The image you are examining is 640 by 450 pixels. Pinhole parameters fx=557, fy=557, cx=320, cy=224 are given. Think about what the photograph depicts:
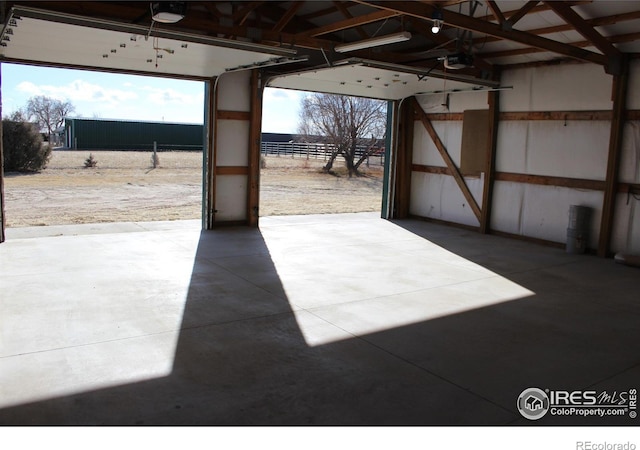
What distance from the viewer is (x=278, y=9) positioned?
9.01 meters

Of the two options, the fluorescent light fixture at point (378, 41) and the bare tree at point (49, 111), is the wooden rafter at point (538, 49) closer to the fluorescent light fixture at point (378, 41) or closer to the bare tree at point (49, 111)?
the fluorescent light fixture at point (378, 41)

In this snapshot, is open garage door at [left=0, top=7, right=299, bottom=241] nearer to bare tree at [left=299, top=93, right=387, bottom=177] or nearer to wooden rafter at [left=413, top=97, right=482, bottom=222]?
wooden rafter at [left=413, top=97, right=482, bottom=222]

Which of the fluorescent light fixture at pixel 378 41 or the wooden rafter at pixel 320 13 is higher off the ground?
the wooden rafter at pixel 320 13

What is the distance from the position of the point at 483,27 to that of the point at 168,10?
3472mm

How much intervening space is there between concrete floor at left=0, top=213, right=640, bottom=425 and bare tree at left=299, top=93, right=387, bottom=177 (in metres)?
15.7

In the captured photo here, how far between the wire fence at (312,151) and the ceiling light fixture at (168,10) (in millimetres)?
18640

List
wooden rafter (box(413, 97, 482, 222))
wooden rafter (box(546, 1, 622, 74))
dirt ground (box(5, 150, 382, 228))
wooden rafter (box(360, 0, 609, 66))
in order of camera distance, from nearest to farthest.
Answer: wooden rafter (box(360, 0, 609, 66))
wooden rafter (box(546, 1, 622, 74))
wooden rafter (box(413, 97, 482, 222))
dirt ground (box(5, 150, 382, 228))

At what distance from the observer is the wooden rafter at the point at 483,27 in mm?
5501

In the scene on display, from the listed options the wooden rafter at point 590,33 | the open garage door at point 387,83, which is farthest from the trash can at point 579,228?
the open garage door at point 387,83

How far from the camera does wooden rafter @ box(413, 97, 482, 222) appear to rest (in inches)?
420

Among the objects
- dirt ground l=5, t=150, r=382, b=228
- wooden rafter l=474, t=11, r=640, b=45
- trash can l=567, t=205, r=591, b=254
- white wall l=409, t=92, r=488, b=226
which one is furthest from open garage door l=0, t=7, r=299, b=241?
trash can l=567, t=205, r=591, b=254

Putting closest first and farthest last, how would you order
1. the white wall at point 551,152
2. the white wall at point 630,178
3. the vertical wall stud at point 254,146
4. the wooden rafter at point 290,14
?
the wooden rafter at point 290,14 < the white wall at point 630,178 < the white wall at point 551,152 < the vertical wall stud at point 254,146

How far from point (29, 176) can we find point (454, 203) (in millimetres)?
13554
